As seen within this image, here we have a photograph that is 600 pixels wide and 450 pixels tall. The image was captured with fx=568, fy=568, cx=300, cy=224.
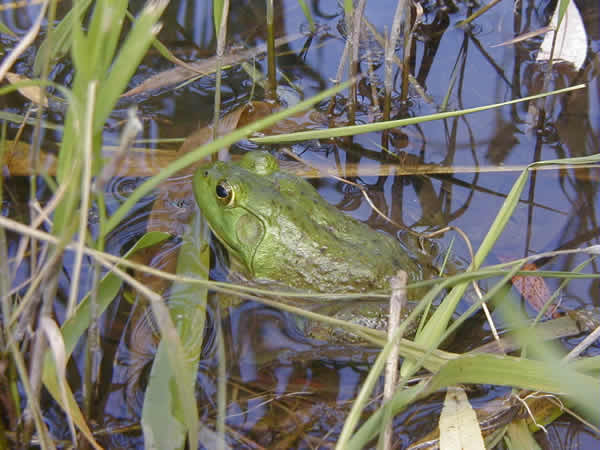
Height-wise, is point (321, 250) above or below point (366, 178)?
below

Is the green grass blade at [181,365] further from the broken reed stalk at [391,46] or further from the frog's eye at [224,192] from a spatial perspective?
the broken reed stalk at [391,46]

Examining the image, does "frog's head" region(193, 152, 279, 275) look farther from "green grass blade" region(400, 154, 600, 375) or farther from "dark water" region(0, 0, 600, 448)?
→ "green grass blade" region(400, 154, 600, 375)

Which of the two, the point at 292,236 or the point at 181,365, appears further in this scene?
the point at 292,236

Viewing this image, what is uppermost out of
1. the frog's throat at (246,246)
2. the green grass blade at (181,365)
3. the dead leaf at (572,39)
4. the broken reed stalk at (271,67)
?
the dead leaf at (572,39)

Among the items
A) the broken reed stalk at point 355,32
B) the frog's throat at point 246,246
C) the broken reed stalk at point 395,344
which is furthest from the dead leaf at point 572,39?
the broken reed stalk at point 395,344

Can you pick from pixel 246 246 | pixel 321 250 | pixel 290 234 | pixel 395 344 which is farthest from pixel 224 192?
pixel 395 344

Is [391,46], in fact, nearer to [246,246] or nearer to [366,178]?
[366,178]

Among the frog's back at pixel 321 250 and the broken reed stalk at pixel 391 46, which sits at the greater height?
the broken reed stalk at pixel 391 46

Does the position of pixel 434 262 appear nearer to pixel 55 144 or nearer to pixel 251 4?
pixel 55 144
